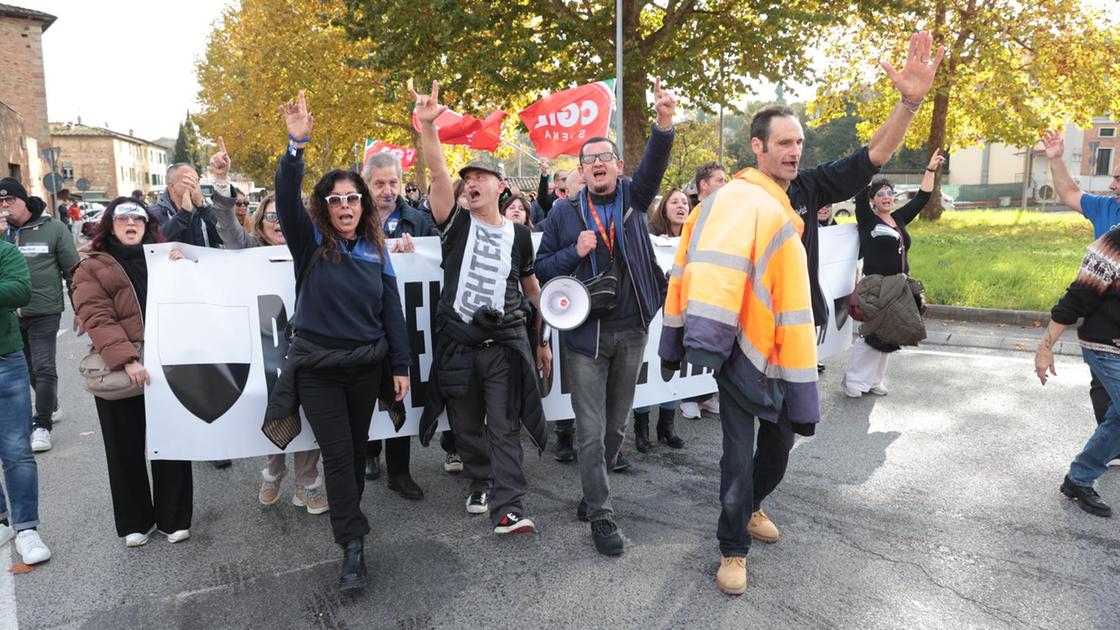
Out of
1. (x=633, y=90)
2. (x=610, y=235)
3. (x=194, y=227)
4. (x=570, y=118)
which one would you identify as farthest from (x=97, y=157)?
(x=610, y=235)

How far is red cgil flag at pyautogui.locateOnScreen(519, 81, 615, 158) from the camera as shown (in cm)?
918

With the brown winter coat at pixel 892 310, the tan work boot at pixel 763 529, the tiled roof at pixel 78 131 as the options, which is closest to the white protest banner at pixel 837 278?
the brown winter coat at pixel 892 310

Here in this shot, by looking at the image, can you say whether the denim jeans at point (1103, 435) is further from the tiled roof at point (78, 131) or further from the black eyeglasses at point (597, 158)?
the tiled roof at point (78, 131)

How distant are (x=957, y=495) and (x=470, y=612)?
2912 millimetres

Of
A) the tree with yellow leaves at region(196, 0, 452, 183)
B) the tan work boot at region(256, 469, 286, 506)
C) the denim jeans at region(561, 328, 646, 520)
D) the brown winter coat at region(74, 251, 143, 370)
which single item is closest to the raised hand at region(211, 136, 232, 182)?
the brown winter coat at region(74, 251, 143, 370)

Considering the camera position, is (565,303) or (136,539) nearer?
(565,303)

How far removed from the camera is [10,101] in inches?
1607

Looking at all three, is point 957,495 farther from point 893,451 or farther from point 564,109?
point 564,109

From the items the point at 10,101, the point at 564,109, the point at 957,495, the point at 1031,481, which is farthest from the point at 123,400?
the point at 10,101

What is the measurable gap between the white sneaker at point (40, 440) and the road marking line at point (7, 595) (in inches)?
74.5

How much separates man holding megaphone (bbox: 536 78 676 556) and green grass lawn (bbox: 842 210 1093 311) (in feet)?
25.2

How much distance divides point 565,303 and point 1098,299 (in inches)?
109

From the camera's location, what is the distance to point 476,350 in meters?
4.02

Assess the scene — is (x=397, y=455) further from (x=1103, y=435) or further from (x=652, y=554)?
(x=1103, y=435)
